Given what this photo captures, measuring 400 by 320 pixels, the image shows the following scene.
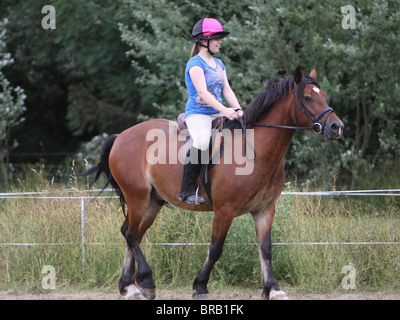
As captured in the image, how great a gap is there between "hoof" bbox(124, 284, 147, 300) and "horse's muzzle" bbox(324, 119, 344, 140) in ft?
8.63

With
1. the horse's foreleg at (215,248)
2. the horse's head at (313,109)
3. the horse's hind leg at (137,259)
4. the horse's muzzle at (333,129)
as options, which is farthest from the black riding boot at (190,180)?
the horse's muzzle at (333,129)

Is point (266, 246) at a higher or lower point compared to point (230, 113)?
lower

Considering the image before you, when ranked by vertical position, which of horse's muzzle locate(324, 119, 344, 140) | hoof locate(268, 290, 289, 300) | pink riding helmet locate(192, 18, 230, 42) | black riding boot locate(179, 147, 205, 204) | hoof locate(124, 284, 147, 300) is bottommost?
hoof locate(124, 284, 147, 300)

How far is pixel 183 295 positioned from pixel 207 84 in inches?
93.1

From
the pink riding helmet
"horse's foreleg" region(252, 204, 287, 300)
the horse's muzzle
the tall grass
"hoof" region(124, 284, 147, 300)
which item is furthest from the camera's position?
the tall grass

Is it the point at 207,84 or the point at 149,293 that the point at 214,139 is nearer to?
the point at 207,84

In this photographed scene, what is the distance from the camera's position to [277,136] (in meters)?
5.97

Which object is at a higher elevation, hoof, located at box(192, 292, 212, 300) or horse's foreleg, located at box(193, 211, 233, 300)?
horse's foreleg, located at box(193, 211, 233, 300)

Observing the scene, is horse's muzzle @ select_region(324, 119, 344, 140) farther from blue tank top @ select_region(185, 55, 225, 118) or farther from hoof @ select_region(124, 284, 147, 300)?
hoof @ select_region(124, 284, 147, 300)

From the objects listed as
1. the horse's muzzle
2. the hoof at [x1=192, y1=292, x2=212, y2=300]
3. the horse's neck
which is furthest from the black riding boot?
the horse's muzzle

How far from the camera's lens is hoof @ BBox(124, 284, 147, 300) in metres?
6.51

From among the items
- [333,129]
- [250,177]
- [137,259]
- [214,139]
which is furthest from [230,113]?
[137,259]

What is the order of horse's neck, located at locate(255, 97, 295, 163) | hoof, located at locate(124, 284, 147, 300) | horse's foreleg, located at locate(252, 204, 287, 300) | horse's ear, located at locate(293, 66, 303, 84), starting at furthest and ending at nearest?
hoof, located at locate(124, 284, 147, 300)
horse's foreleg, located at locate(252, 204, 287, 300)
horse's neck, located at locate(255, 97, 295, 163)
horse's ear, located at locate(293, 66, 303, 84)

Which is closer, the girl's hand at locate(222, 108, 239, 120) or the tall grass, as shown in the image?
the girl's hand at locate(222, 108, 239, 120)
